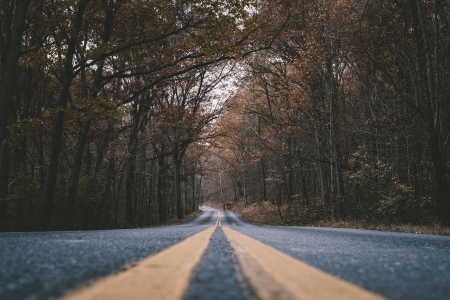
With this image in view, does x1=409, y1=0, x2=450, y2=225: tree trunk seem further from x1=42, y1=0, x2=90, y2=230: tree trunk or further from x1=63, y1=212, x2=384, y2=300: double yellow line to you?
x1=42, y1=0, x2=90, y2=230: tree trunk

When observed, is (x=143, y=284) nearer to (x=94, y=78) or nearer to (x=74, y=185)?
(x=74, y=185)

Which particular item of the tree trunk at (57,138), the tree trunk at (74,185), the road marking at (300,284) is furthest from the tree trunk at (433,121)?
the tree trunk at (74,185)

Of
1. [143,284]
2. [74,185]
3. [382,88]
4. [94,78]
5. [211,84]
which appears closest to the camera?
[143,284]

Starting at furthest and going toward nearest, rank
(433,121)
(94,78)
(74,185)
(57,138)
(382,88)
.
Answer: (382,88), (94,78), (74,185), (57,138), (433,121)

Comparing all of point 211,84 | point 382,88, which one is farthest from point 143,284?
point 211,84

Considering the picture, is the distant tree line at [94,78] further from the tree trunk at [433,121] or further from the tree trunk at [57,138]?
the tree trunk at [433,121]

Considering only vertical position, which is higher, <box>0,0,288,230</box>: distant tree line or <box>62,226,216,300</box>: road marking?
<box>0,0,288,230</box>: distant tree line

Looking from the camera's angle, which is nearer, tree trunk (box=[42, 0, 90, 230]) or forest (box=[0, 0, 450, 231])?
forest (box=[0, 0, 450, 231])

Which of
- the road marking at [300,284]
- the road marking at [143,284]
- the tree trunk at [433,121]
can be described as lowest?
the road marking at [300,284]

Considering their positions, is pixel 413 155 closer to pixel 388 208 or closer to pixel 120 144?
pixel 388 208

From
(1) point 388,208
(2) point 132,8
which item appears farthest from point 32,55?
(1) point 388,208

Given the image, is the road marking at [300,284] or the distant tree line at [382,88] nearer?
the road marking at [300,284]

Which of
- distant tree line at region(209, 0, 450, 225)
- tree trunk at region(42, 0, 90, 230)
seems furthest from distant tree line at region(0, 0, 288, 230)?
distant tree line at region(209, 0, 450, 225)

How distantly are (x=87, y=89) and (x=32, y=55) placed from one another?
5846 mm
